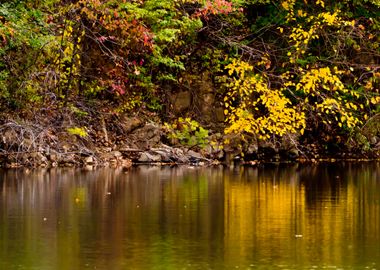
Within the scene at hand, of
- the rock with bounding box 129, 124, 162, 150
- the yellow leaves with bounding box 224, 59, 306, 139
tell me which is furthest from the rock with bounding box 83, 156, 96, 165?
the yellow leaves with bounding box 224, 59, 306, 139

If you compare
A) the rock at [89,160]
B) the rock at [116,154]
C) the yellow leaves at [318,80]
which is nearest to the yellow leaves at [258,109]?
the yellow leaves at [318,80]

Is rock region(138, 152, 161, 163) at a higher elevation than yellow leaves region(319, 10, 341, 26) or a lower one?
lower

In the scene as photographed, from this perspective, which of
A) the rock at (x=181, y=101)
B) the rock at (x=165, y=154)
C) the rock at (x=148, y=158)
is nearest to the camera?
the rock at (x=148, y=158)

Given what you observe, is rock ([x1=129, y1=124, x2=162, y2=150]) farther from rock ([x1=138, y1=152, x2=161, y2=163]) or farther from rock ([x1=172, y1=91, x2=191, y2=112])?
rock ([x1=172, y1=91, x2=191, y2=112])

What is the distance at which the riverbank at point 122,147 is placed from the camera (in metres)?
25.9

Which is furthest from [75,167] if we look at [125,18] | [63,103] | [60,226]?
[60,226]

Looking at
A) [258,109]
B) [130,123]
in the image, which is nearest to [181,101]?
[258,109]

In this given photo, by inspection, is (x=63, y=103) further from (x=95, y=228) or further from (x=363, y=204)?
(x=95, y=228)

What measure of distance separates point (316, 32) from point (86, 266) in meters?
21.0

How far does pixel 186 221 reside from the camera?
15.1 m

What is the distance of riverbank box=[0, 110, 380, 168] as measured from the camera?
25.9 meters

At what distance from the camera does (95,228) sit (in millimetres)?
14281

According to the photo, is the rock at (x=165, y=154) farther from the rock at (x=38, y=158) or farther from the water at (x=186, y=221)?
the water at (x=186, y=221)

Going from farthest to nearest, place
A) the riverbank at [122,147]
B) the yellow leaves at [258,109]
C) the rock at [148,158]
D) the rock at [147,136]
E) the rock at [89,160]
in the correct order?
the yellow leaves at [258,109] < the rock at [147,136] < the rock at [148,158] < the rock at [89,160] < the riverbank at [122,147]
